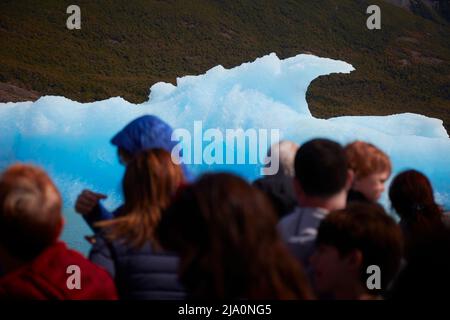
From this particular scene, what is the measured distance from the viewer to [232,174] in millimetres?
1342

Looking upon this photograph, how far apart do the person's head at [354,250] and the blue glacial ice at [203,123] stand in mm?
5716

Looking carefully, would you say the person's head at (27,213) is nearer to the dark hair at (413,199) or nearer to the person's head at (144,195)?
the person's head at (144,195)

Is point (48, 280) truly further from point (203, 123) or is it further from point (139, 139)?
point (203, 123)

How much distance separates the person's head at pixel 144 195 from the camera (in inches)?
72.7

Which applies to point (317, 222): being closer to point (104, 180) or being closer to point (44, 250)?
point (44, 250)

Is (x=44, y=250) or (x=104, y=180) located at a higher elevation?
(x=104, y=180)

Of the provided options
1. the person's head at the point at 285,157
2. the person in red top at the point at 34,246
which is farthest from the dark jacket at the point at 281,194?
the person in red top at the point at 34,246

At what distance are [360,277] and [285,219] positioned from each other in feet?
1.20

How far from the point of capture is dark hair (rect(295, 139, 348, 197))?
2.03 m

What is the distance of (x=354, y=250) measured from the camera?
1.74 m

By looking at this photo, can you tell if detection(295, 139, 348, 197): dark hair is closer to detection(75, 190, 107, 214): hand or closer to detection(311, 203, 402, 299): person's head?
detection(311, 203, 402, 299): person's head

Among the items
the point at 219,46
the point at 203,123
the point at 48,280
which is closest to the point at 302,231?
the point at 48,280

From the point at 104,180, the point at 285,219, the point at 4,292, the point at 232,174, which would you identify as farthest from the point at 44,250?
the point at 104,180

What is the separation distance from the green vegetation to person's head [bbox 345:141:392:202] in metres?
15.3
